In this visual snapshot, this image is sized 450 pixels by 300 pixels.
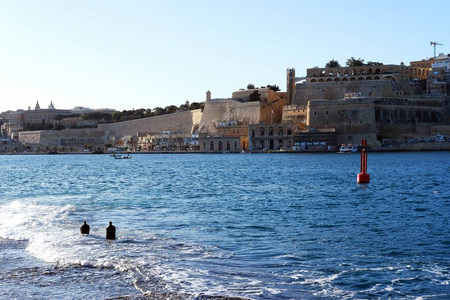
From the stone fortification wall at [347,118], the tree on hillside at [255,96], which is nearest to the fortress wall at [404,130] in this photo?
the stone fortification wall at [347,118]

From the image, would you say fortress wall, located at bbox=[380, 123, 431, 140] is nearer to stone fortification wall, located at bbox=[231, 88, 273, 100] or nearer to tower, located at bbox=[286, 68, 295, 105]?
tower, located at bbox=[286, 68, 295, 105]

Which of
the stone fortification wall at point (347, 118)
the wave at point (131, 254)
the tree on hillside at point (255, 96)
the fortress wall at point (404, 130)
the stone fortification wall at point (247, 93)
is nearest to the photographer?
the wave at point (131, 254)

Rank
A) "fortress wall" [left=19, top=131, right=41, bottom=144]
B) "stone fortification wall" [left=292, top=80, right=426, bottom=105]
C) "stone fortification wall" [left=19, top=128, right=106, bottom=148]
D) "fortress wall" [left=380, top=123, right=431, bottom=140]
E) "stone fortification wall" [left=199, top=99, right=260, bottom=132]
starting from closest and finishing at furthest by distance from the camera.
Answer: "fortress wall" [left=380, top=123, right=431, bottom=140]
"stone fortification wall" [left=292, top=80, right=426, bottom=105]
"stone fortification wall" [left=199, top=99, right=260, bottom=132]
"stone fortification wall" [left=19, top=128, right=106, bottom=148]
"fortress wall" [left=19, top=131, right=41, bottom=144]

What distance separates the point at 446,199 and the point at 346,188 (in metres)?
5.04

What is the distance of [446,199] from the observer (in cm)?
2006

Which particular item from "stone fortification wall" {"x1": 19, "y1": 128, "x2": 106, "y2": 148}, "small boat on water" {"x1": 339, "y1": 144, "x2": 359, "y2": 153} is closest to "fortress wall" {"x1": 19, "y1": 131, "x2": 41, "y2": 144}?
"stone fortification wall" {"x1": 19, "y1": 128, "x2": 106, "y2": 148}

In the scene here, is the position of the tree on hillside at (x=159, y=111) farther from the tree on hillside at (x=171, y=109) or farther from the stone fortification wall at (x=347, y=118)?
the stone fortification wall at (x=347, y=118)

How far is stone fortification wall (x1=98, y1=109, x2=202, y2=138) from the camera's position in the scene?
85000 mm

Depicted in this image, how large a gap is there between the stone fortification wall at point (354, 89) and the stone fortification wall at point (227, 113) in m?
5.33

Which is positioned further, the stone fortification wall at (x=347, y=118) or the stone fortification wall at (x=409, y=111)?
the stone fortification wall at (x=409, y=111)

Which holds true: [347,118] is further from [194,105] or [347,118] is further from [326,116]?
[194,105]

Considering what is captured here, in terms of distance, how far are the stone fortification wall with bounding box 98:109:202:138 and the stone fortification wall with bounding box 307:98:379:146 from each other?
21.2 metres

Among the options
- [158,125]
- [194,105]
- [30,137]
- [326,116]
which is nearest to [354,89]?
[326,116]

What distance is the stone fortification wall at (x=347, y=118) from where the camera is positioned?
61375mm
